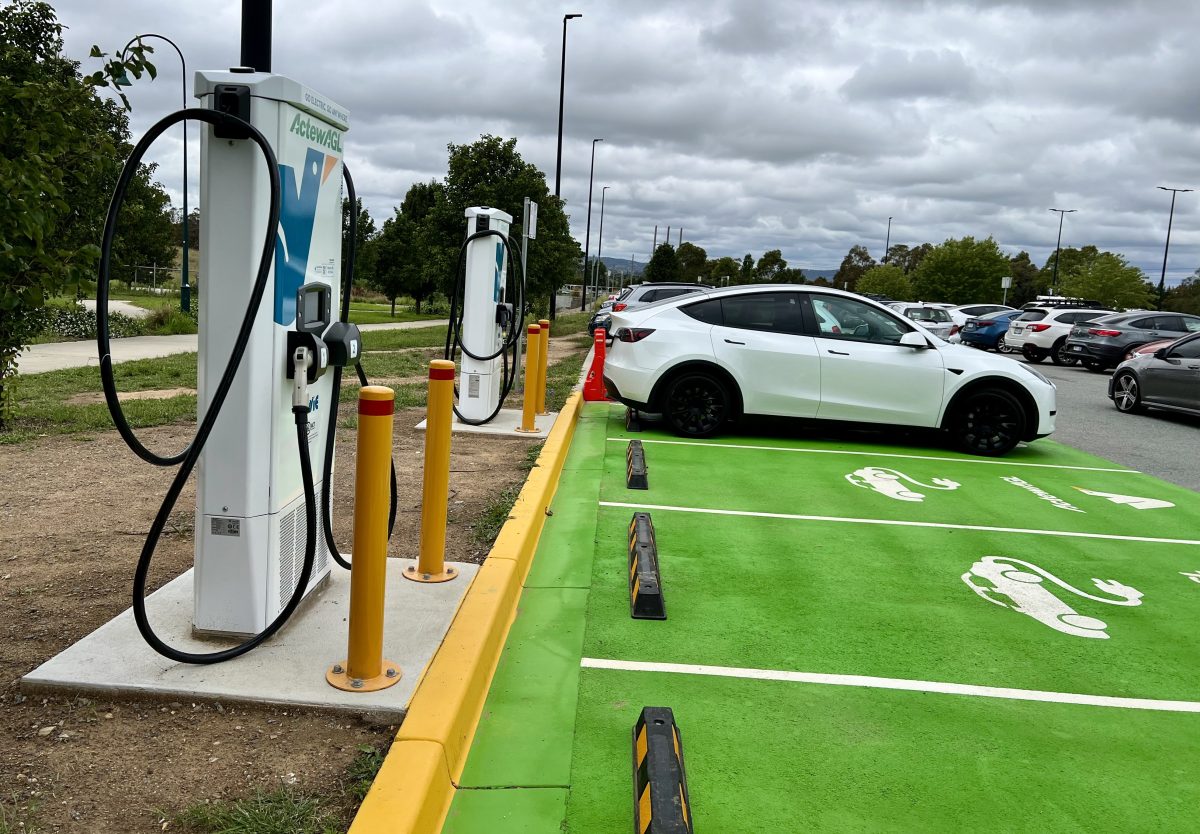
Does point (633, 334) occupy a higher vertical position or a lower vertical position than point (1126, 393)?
higher

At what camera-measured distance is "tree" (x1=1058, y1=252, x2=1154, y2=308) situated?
6725 cm

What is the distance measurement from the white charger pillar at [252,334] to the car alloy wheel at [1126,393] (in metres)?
14.4

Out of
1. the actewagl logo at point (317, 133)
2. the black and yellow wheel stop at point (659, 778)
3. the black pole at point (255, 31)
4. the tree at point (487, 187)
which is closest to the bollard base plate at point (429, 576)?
the black and yellow wheel stop at point (659, 778)

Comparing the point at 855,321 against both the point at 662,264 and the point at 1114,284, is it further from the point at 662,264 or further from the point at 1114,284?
the point at 662,264

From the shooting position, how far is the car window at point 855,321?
9.80 m

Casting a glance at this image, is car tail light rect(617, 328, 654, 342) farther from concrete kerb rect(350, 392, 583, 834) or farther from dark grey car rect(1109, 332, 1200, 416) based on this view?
dark grey car rect(1109, 332, 1200, 416)

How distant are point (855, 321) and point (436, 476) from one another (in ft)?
21.3

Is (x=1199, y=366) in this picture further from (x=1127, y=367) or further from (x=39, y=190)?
(x=39, y=190)

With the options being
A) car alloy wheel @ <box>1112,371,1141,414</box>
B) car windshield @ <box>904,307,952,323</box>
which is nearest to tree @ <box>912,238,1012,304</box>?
car windshield @ <box>904,307,952,323</box>

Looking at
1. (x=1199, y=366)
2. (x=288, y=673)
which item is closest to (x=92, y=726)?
(x=288, y=673)

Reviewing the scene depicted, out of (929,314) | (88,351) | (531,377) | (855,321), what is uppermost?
(929,314)

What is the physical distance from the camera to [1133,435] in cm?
1254

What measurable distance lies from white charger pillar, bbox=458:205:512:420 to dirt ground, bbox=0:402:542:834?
3.08 m

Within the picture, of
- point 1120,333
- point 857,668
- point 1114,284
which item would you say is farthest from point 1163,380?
point 1114,284
